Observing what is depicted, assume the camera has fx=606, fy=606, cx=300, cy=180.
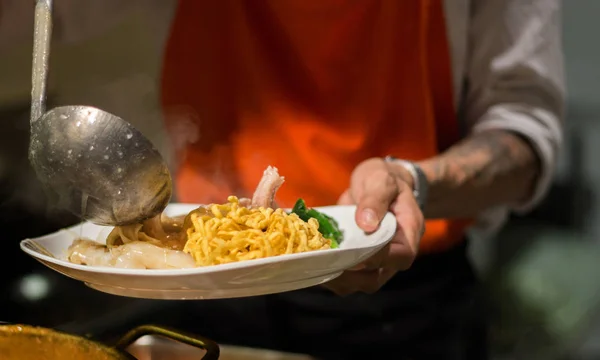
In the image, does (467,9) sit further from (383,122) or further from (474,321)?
(474,321)

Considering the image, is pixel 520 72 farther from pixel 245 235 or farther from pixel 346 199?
pixel 245 235

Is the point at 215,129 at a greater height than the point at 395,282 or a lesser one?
greater

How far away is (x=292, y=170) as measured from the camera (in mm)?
892

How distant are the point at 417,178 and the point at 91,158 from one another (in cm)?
54

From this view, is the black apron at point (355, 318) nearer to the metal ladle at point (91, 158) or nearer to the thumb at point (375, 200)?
the thumb at point (375, 200)

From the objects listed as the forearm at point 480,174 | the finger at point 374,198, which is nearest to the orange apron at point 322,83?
the forearm at point 480,174

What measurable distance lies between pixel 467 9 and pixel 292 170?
511 millimetres

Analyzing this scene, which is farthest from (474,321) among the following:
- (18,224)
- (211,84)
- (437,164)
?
(18,224)

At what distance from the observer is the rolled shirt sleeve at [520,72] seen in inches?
44.9

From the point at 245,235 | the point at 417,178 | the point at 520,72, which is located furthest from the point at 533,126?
the point at 245,235

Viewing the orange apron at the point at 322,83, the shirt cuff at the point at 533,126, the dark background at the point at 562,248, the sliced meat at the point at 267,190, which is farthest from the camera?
the dark background at the point at 562,248

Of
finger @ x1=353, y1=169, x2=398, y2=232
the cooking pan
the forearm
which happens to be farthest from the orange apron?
the cooking pan

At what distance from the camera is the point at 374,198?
0.82 meters

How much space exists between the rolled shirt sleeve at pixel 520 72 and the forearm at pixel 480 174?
0.02 m
